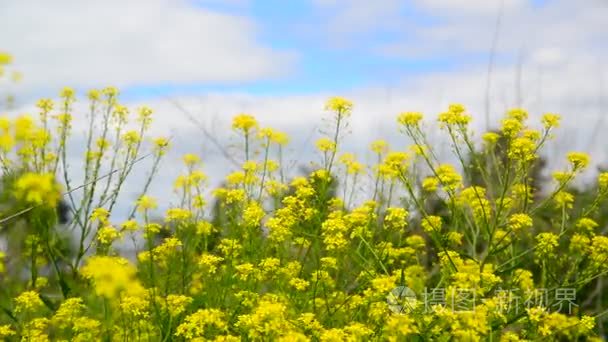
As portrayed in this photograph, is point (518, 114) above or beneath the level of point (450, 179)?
above

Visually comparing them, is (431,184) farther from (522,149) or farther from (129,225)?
(129,225)

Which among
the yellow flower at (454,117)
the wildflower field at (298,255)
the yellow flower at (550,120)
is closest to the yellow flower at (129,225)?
the wildflower field at (298,255)

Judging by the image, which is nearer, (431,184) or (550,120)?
(550,120)

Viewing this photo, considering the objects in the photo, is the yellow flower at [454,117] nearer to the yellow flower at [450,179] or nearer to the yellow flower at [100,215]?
the yellow flower at [450,179]

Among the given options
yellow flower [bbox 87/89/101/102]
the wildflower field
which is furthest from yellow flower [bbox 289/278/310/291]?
yellow flower [bbox 87/89/101/102]

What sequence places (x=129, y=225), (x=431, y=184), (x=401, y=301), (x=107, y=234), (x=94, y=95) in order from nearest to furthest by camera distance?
(x=401, y=301)
(x=107, y=234)
(x=129, y=225)
(x=431, y=184)
(x=94, y=95)

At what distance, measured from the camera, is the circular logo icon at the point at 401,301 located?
402 cm

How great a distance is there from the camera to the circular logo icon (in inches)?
158

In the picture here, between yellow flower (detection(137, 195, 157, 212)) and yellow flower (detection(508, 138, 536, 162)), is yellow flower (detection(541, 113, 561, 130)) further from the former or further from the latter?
yellow flower (detection(137, 195, 157, 212))

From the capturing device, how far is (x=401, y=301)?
13.0ft

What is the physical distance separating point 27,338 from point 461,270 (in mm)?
2466

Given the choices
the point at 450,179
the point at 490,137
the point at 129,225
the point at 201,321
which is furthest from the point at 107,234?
the point at 490,137

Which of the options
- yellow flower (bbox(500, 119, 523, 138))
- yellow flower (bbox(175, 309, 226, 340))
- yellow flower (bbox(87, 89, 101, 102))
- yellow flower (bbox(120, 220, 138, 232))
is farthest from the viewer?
yellow flower (bbox(87, 89, 101, 102))

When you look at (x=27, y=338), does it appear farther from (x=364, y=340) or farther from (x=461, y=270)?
(x=461, y=270)
